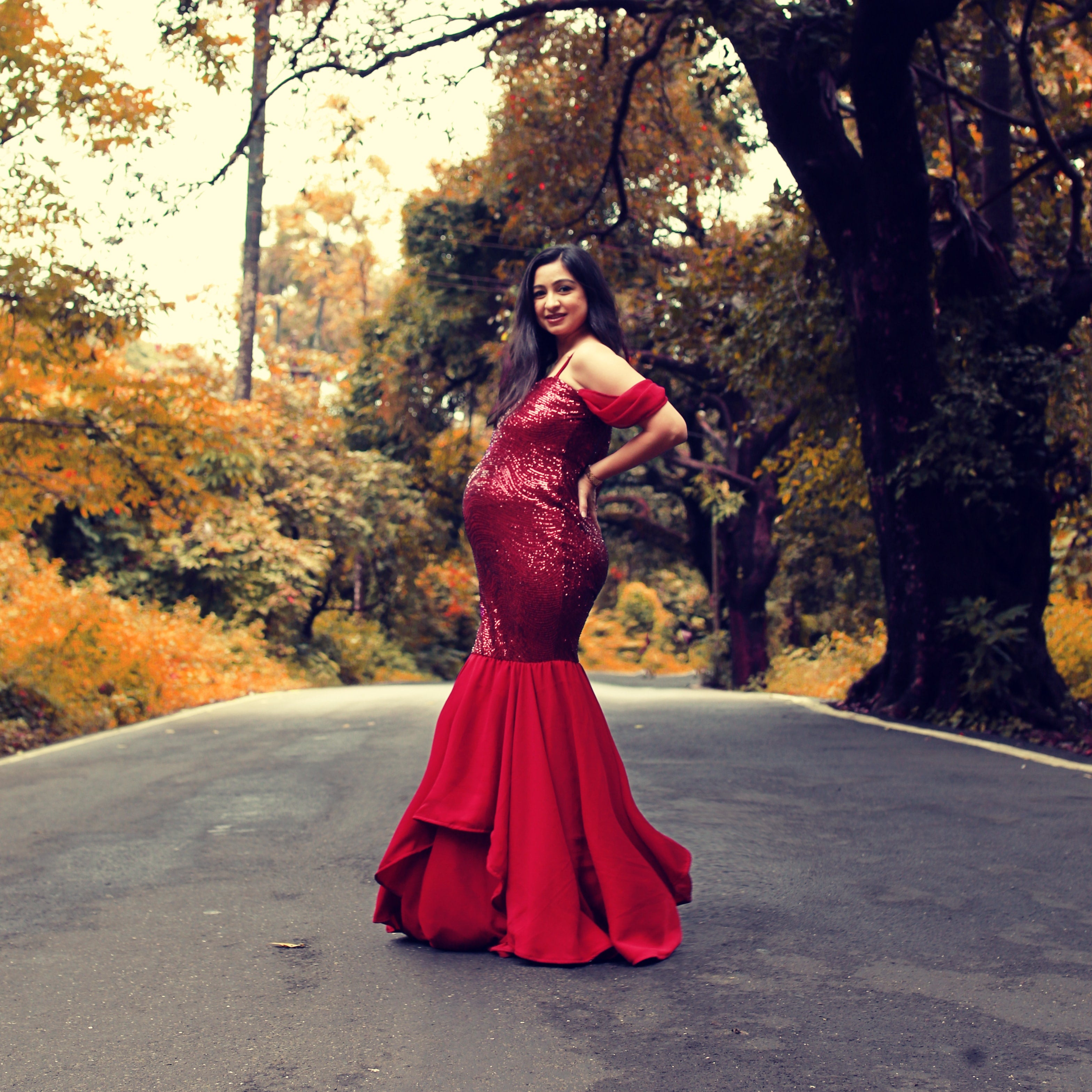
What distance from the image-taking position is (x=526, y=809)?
361 centimetres

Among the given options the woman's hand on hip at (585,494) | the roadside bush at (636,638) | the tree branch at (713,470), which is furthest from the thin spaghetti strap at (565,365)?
the roadside bush at (636,638)

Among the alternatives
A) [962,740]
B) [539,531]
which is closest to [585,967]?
[539,531]

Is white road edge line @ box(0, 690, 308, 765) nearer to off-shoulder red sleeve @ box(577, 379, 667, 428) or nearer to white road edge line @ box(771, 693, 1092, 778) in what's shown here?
white road edge line @ box(771, 693, 1092, 778)

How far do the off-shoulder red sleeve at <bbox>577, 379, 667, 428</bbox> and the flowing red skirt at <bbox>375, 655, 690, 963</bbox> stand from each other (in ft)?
2.59

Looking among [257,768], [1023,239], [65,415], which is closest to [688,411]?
[1023,239]

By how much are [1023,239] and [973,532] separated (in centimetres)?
361

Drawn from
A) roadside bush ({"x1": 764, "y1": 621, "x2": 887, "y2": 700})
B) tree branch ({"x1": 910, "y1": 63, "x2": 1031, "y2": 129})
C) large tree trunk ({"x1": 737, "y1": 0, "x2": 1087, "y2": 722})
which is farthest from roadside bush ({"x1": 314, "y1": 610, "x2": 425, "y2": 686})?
tree branch ({"x1": 910, "y1": 63, "x2": 1031, "y2": 129})

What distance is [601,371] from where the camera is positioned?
12.7ft

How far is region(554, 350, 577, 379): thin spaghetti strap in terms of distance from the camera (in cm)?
394

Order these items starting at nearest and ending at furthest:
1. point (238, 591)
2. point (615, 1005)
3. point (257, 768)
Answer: point (615, 1005) < point (257, 768) < point (238, 591)

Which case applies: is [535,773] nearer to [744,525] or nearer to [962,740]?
[962,740]

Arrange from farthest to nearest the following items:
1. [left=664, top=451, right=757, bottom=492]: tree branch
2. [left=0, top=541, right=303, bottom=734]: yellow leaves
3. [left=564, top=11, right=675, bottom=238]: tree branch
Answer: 1. [left=664, top=451, right=757, bottom=492]: tree branch
2. [left=564, top=11, right=675, bottom=238]: tree branch
3. [left=0, top=541, right=303, bottom=734]: yellow leaves

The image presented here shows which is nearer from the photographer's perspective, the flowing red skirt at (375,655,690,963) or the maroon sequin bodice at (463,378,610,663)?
the flowing red skirt at (375,655,690,963)

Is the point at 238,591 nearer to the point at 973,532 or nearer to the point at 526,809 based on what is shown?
the point at 973,532
